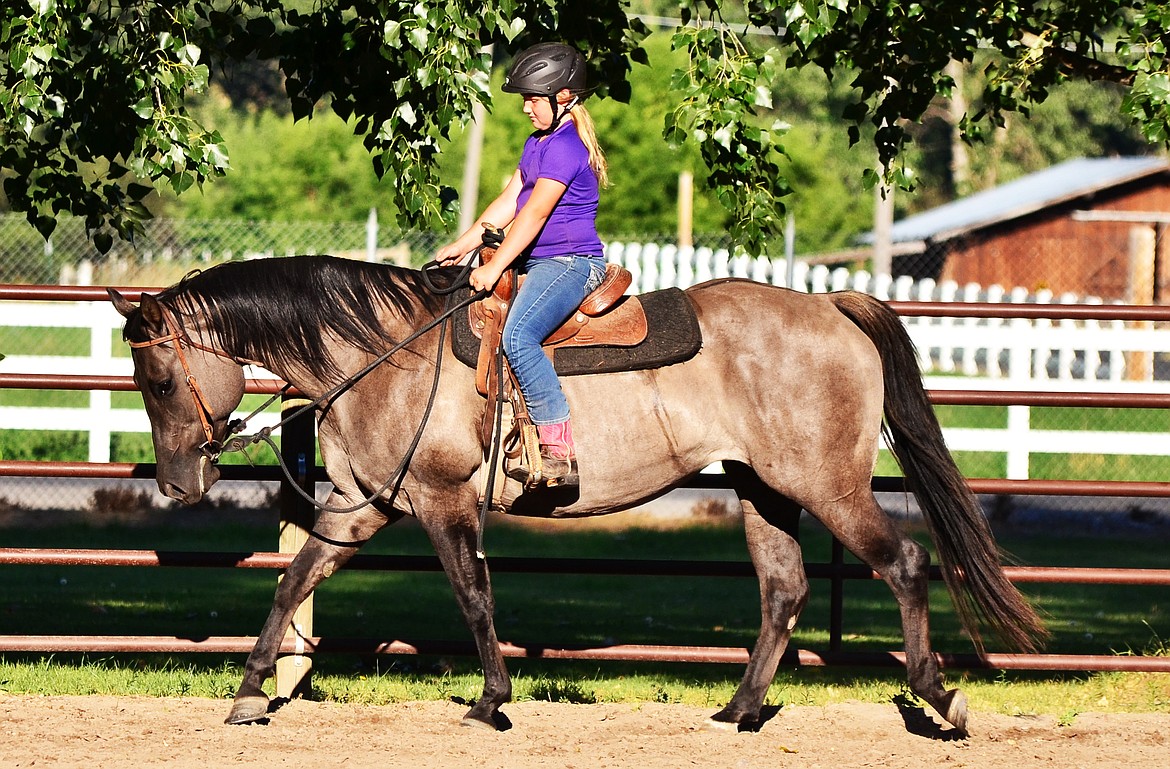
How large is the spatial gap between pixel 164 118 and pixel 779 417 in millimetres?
2610

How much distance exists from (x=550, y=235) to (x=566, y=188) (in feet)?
0.70

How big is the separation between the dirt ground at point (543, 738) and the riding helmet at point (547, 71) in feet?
8.16

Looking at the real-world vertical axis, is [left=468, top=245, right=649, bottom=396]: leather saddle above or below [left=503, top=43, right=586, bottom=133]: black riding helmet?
below

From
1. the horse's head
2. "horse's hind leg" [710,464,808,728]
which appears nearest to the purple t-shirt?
"horse's hind leg" [710,464,808,728]

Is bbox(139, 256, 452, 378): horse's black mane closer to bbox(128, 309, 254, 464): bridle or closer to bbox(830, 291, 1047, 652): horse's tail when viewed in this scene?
bbox(128, 309, 254, 464): bridle

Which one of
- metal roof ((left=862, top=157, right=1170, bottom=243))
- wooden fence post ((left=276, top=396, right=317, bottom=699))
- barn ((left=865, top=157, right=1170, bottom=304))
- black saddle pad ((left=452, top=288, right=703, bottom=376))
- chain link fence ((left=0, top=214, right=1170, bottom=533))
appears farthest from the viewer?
metal roof ((left=862, top=157, right=1170, bottom=243))

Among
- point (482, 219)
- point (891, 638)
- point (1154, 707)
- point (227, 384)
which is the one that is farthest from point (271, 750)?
point (891, 638)

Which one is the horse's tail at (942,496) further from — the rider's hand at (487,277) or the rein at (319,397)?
the rein at (319,397)

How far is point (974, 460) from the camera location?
46.8 ft

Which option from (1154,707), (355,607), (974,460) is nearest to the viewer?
(1154,707)

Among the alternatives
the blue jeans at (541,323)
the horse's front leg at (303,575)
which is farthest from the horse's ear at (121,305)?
the blue jeans at (541,323)

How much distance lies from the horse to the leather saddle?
5.1 inches

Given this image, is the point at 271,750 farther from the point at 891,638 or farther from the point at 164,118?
the point at 891,638

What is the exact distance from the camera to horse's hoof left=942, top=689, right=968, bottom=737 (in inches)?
213
